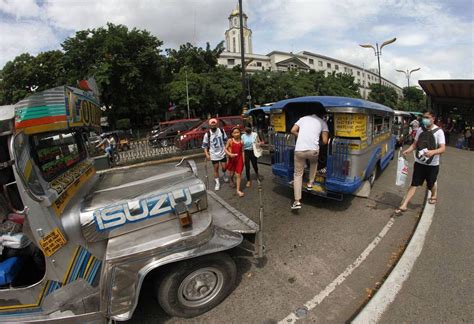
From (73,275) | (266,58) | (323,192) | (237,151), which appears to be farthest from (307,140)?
(266,58)

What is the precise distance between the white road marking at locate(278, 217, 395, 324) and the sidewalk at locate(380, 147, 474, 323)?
1.86 ft

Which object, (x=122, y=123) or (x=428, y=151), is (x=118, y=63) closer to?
(x=122, y=123)

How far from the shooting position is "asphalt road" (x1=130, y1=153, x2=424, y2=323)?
267cm

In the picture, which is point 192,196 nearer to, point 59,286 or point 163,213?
point 163,213

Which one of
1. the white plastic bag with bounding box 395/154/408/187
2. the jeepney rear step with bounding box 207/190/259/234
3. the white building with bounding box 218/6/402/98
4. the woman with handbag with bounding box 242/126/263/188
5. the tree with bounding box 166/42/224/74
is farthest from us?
the white building with bounding box 218/6/402/98

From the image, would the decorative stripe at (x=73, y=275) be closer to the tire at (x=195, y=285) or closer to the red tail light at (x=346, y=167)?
the tire at (x=195, y=285)

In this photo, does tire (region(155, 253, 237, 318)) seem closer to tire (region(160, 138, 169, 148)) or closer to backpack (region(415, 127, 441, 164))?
backpack (region(415, 127, 441, 164))

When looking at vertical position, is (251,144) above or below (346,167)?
above

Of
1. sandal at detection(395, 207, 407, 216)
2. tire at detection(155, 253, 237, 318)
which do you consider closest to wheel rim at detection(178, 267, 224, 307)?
tire at detection(155, 253, 237, 318)

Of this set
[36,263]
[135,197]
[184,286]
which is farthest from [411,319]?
[36,263]

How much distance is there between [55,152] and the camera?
2.68m

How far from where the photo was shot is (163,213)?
102 inches

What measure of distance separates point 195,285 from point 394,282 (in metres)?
2.32

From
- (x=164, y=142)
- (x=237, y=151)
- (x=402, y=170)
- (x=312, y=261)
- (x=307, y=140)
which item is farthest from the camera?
(x=164, y=142)
